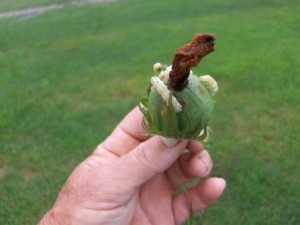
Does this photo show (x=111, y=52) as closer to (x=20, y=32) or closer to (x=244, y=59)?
(x=244, y=59)

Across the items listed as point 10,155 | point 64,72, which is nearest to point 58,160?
point 10,155

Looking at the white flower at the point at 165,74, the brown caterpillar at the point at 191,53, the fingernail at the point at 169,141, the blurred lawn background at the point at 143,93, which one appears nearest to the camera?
the brown caterpillar at the point at 191,53

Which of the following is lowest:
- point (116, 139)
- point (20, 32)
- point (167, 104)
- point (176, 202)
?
point (20, 32)

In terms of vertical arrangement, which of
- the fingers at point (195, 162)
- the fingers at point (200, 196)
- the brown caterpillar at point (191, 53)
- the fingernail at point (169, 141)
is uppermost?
the brown caterpillar at point (191, 53)

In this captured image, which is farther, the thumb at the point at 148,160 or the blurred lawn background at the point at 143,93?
the blurred lawn background at the point at 143,93

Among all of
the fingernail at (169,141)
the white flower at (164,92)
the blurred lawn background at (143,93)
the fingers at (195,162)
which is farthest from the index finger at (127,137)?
the blurred lawn background at (143,93)

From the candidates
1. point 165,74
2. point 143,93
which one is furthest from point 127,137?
point 143,93

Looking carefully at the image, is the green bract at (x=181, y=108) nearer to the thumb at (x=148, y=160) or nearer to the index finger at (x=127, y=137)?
the thumb at (x=148, y=160)

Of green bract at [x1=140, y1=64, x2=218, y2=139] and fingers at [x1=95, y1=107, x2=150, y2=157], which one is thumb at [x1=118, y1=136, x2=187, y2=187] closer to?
green bract at [x1=140, y1=64, x2=218, y2=139]
